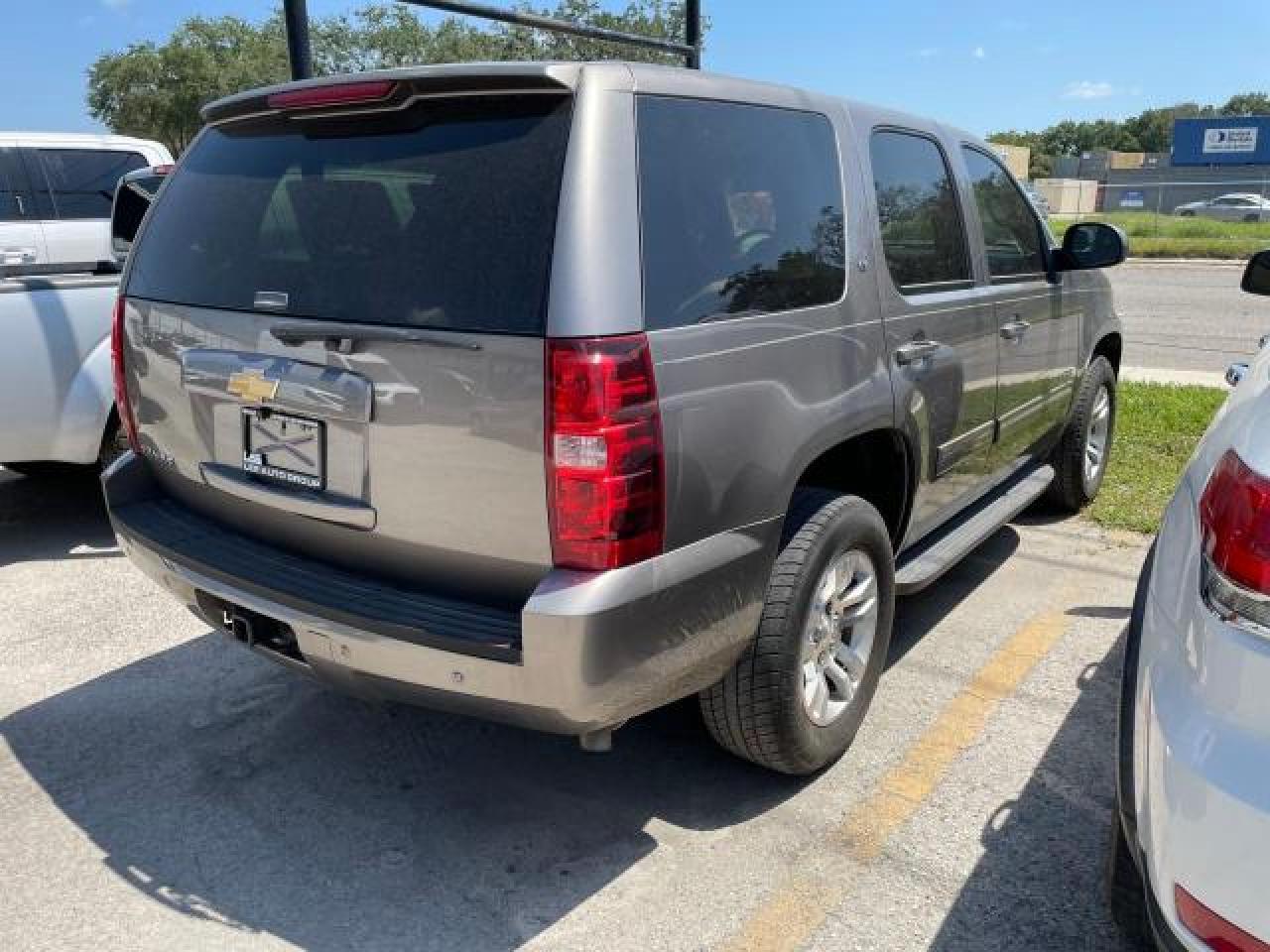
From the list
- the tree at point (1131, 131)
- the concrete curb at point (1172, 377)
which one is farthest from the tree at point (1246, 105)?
the concrete curb at point (1172, 377)

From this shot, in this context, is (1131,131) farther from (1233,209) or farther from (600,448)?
(600,448)

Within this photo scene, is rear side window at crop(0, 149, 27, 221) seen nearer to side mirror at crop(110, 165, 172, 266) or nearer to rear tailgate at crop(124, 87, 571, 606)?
side mirror at crop(110, 165, 172, 266)

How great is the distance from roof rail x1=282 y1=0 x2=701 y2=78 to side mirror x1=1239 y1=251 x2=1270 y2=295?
11.0ft

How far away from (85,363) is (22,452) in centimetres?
52

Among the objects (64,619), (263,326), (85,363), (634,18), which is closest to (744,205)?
(263,326)

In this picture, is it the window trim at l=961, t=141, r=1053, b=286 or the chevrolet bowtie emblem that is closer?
the chevrolet bowtie emblem

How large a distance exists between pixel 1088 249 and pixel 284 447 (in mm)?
3792

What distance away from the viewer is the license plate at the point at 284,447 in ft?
8.59

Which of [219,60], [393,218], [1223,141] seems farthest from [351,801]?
[1223,141]

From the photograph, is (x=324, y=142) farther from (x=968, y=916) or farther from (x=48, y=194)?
(x=48, y=194)

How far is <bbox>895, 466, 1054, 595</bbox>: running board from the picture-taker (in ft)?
11.7

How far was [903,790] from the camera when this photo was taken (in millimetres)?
3117

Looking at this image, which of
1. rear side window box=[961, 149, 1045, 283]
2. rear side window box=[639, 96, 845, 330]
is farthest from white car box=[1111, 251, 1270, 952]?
rear side window box=[961, 149, 1045, 283]

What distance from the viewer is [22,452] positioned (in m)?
5.02
